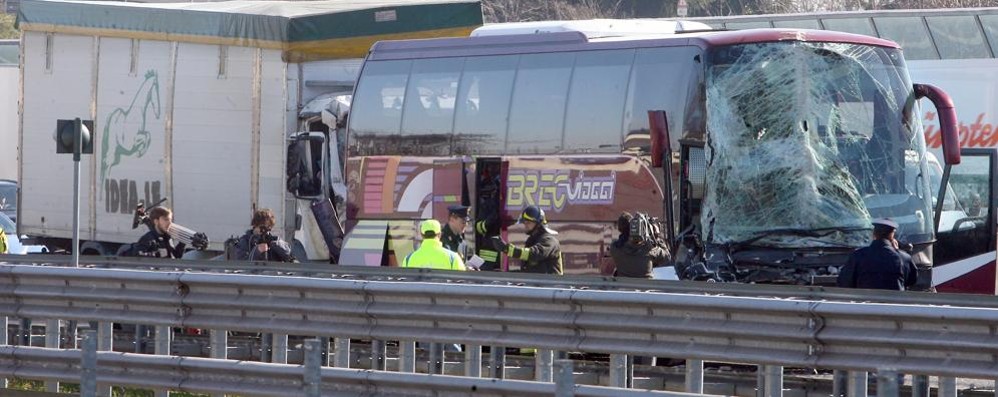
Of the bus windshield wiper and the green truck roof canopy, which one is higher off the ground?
the green truck roof canopy

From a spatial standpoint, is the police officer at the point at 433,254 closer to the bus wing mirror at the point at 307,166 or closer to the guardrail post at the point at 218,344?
the guardrail post at the point at 218,344

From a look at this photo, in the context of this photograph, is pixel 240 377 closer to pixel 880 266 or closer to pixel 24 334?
pixel 24 334

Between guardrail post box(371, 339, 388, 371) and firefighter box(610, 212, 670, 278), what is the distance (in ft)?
11.0

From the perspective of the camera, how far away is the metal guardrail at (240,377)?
9891 millimetres

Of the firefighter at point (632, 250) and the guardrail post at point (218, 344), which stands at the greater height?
the firefighter at point (632, 250)

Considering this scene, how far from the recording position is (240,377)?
10.7 metres

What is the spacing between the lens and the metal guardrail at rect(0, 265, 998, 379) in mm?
9578

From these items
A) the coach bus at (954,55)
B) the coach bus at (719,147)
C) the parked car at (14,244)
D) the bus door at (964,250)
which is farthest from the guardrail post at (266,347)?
the parked car at (14,244)

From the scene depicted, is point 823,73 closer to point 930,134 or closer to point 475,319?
point 475,319

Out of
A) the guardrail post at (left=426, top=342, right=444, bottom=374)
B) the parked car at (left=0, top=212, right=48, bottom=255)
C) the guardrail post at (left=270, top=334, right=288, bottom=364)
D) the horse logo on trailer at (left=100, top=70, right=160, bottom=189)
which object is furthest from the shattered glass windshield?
the parked car at (left=0, top=212, right=48, bottom=255)

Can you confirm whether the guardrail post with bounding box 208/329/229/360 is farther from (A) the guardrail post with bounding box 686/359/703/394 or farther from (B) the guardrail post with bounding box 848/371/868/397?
(B) the guardrail post with bounding box 848/371/868/397

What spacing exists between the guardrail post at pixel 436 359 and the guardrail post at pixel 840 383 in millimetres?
2462

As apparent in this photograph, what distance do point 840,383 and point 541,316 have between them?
1718 millimetres

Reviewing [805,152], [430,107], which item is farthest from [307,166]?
[805,152]
